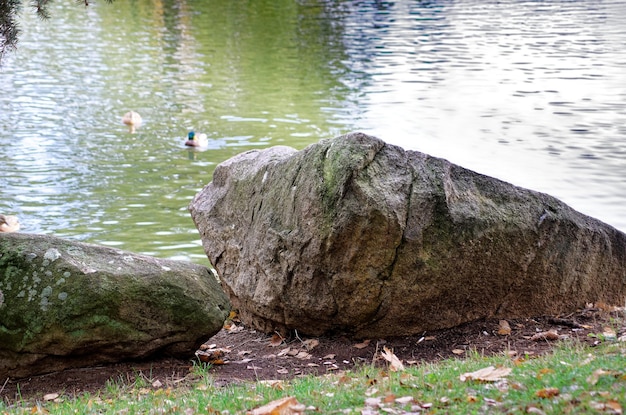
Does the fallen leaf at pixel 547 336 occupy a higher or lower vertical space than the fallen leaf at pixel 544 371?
lower

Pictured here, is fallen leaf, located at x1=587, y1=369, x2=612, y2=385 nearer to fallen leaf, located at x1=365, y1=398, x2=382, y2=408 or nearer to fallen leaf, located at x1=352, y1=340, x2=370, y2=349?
fallen leaf, located at x1=365, y1=398, x2=382, y2=408

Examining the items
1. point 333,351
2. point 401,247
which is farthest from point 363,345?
point 401,247

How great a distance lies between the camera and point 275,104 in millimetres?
26344

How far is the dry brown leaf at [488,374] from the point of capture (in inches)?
244

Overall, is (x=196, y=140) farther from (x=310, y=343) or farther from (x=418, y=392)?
(x=418, y=392)

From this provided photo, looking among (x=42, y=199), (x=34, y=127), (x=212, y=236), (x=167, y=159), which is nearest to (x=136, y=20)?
(x=34, y=127)

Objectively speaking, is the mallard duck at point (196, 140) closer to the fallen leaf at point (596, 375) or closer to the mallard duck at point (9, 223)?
the mallard duck at point (9, 223)

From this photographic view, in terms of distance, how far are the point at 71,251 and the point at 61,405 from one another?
5.80 feet

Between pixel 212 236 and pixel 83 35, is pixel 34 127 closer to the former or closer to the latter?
pixel 212 236

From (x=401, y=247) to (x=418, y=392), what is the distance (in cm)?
275

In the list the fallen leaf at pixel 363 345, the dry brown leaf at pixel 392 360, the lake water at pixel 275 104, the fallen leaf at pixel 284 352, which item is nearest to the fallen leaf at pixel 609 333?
the dry brown leaf at pixel 392 360

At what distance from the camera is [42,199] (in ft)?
56.5

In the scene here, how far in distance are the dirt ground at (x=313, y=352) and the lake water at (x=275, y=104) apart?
17.1 ft

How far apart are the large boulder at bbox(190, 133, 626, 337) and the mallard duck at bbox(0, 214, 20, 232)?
21.2ft
